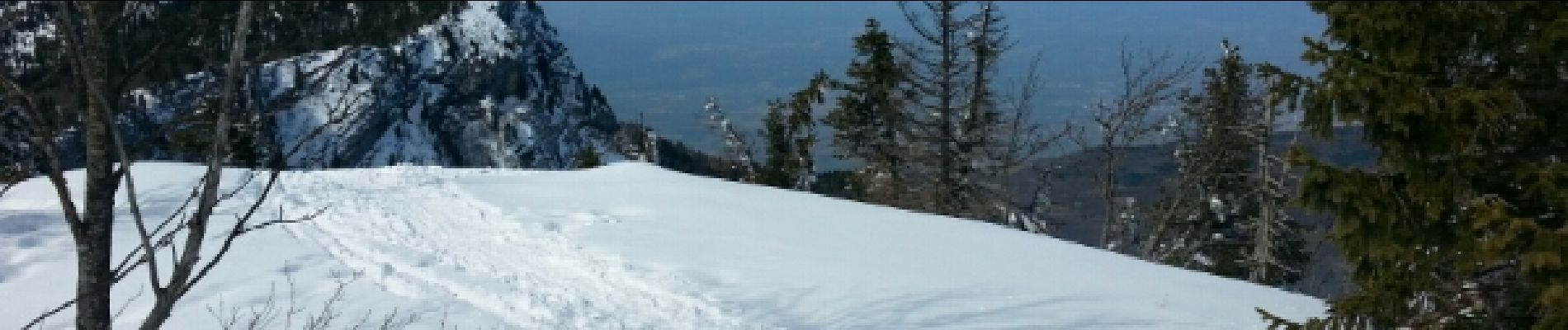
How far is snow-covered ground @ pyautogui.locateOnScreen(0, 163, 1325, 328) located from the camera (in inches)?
378

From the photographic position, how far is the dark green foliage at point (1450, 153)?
17.1 feet

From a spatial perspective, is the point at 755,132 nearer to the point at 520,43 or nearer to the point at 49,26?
the point at 49,26

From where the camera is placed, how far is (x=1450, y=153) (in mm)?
5508

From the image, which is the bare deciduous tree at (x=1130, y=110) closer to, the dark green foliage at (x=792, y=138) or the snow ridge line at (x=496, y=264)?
the snow ridge line at (x=496, y=264)

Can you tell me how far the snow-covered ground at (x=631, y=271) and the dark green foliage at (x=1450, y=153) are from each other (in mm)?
3934

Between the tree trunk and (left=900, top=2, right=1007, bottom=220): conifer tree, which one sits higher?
(left=900, top=2, right=1007, bottom=220): conifer tree

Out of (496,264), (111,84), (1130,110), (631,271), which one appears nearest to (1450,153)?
(111,84)

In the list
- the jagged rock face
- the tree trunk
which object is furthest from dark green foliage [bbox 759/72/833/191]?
the jagged rock face

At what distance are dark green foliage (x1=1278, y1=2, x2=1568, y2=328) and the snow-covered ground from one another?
3.93 metres

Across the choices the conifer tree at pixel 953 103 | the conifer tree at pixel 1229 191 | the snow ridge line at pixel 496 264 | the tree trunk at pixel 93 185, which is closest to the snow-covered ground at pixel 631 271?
the snow ridge line at pixel 496 264

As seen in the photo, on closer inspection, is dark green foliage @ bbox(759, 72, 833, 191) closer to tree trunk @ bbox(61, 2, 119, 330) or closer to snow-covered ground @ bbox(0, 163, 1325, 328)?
snow-covered ground @ bbox(0, 163, 1325, 328)

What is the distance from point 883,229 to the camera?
1452 centimetres

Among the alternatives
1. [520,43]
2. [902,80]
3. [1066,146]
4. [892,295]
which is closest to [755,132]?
[902,80]

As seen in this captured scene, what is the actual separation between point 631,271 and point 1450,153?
810 cm
